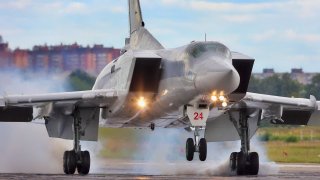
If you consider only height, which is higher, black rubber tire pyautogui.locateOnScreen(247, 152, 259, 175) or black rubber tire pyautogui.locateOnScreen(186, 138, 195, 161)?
black rubber tire pyautogui.locateOnScreen(186, 138, 195, 161)

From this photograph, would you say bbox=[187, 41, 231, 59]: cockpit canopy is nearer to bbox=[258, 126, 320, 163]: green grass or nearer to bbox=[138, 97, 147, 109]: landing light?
bbox=[138, 97, 147, 109]: landing light

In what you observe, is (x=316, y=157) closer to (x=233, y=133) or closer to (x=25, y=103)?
(x=233, y=133)

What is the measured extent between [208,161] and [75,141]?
1231 cm

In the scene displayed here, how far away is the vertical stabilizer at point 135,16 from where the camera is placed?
131ft

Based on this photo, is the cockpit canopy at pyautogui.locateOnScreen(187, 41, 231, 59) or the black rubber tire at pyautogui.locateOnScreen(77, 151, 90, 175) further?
the black rubber tire at pyautogui.locateOnScreen(77, 151, 90, 175)

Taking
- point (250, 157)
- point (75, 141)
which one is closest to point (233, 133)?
point (250, 157)

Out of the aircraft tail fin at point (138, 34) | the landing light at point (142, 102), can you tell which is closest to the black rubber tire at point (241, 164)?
the landing light at point (142, 102)

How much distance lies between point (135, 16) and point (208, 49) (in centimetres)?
968

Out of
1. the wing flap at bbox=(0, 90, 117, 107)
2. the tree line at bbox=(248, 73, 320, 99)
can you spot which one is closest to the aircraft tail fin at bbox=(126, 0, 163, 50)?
the wing flap at bbox=(0, 90, 117, 107)

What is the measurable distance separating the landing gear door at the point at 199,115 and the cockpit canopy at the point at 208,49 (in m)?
1.59

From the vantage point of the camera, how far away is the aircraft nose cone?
29969 mm

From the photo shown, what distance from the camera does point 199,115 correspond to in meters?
31.7

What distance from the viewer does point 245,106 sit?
35250 mm

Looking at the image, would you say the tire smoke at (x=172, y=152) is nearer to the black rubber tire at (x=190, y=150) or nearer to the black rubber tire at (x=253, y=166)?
the black rubber tire at (x=253, y=166)
